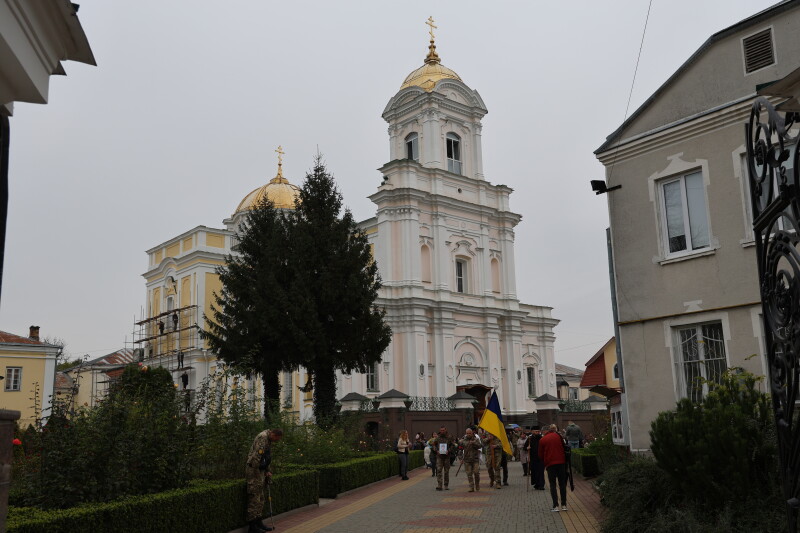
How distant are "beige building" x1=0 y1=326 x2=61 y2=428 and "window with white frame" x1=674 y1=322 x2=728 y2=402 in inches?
1608

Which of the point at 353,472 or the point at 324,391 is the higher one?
the point at 324,391

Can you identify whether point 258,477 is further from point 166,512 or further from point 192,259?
point 192,259

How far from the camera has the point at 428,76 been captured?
49.5m

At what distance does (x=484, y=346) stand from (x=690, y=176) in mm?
32596

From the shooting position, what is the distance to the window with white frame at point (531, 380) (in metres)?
49.9

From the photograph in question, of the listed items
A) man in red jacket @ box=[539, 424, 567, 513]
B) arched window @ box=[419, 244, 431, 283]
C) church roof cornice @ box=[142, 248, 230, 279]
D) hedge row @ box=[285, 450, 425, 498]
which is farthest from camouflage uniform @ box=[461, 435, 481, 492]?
church roof cornice @ box=[142, 248, 230, 279]

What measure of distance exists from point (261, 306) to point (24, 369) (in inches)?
1133

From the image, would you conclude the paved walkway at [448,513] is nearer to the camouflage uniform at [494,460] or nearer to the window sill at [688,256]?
the camouflage uniform at [494,460]

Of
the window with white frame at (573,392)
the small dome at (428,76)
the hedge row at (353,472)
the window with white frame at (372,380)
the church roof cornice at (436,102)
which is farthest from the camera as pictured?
the window with white frame at (573,392)

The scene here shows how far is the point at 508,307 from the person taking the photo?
160 feet

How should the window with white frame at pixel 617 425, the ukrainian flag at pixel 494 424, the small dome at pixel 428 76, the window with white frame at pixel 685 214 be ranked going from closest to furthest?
1. the window with white frame at pixel 685 214
2. the window with white frame at pixel 617 425
3. the ukrainian flag at pixel 494 424
4. the small dome at pixel 428 76

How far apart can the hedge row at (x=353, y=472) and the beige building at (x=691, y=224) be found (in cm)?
732

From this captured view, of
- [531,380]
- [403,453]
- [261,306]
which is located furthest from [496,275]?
[403,453]

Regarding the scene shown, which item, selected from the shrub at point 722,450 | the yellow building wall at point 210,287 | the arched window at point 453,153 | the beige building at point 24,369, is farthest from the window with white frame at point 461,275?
the shrub at point 722,450
